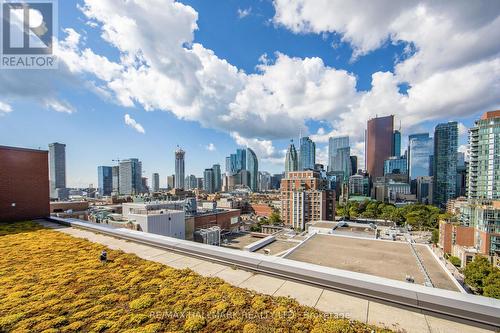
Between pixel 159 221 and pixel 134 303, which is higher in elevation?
pixel 134 303

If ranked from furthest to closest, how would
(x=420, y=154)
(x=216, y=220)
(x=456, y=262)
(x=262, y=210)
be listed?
(x=420, y=154) < (x=262, y=210) < (x=216, y=220) < (x=456, y=262)

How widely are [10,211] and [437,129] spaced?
599ft

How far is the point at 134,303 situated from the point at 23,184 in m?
16.8

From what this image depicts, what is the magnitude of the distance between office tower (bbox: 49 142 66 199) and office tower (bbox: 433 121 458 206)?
789 ft

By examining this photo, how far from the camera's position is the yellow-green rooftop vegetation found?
3.60 meters

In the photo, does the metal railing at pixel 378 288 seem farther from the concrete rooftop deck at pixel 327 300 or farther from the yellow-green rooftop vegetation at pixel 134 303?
the yellow-green rooftop vegetation at pixel 134 303

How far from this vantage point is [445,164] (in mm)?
119000

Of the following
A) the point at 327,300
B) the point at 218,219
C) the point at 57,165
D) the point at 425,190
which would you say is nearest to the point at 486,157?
the point at 218,219

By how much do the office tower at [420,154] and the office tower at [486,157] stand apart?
140696 millimetres

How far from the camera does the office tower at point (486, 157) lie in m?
51.1

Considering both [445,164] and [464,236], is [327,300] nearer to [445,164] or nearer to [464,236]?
[464,236]

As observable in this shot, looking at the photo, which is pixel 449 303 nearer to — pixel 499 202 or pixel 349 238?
pixel 349 238

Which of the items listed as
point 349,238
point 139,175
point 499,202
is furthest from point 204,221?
point 139,175

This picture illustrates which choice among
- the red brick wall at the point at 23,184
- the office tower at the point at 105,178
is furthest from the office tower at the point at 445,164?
the office tower at the point at 105,178
